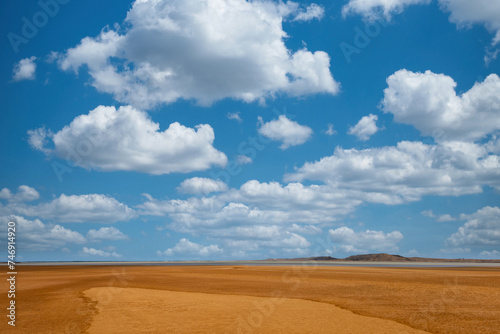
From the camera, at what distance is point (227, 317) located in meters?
23.5

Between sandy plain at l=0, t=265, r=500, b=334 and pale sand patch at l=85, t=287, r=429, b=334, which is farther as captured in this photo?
sandy plain at l=0, t=265, r=500, b=334

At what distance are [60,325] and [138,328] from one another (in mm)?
4089

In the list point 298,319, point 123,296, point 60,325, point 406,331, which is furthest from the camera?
point 123,296

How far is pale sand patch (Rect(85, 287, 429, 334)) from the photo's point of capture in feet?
66.9


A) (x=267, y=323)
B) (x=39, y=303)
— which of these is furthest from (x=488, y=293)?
(x=39, y=303)

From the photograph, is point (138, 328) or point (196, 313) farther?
point (196, 313)

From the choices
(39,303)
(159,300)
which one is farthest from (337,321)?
(39,303)

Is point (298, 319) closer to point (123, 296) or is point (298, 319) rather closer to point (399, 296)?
point (399, 296)

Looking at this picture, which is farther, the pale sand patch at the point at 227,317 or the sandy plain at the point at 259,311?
the sandy plain at the point at 259,311

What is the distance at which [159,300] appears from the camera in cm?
3034

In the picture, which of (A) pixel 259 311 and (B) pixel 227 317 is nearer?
(B) pixel 227 317

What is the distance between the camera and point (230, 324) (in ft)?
70.8

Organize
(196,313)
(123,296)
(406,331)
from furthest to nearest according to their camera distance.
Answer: (123,296), (196,313), (406,331)

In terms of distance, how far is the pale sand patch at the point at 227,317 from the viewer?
20391 millimetres
